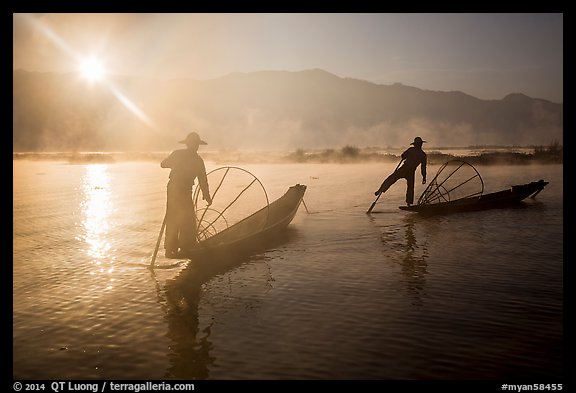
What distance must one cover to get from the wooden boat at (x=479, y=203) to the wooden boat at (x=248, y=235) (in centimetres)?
398

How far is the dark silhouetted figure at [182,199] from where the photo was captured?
9.05 m

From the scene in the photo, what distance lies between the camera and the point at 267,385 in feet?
15.3

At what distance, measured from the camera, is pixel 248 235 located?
33.5 ft

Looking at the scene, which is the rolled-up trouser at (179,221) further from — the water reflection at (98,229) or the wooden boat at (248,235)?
the water reflection at (98,229)

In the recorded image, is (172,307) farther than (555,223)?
No

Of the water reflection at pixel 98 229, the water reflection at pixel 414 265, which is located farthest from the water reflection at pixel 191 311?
the water reflection at pixel 414 265

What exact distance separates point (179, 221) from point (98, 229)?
5781mm

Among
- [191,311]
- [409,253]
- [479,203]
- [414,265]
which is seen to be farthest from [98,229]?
[479,203]

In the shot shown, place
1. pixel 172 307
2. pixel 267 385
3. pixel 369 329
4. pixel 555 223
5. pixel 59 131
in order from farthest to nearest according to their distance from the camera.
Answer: pixel 59 131
pixel 555 223
pixel 172 307
pixel 369 329
pixel 267 385
